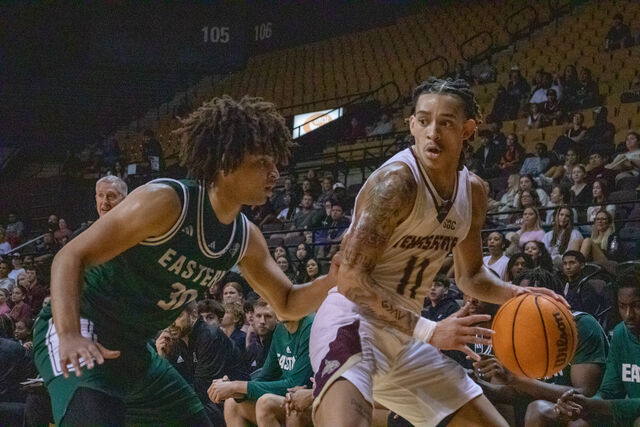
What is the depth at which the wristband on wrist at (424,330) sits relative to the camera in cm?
290

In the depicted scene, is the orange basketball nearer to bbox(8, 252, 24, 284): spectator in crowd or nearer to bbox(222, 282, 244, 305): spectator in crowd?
bbox(222, 282, 244, 305): spectator in crowd

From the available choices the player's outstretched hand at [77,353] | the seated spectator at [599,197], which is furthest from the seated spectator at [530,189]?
the player's outstretched hand at [77,353]

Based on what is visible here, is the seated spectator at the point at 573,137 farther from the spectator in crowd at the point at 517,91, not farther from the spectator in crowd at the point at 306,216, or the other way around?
the spectator in crowd at the point at 306,216

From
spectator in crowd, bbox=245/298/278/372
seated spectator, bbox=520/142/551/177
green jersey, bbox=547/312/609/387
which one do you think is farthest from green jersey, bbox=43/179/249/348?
seated spectator, bbox=520/142/551/177

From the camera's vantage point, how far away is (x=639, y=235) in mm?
7746

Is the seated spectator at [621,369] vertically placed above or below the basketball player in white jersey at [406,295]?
below

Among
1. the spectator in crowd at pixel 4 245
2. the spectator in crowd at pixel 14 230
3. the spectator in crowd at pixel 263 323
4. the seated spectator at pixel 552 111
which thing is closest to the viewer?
the spectator in crowd at pixel 263 323

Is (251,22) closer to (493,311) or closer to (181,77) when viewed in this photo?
(181,77)

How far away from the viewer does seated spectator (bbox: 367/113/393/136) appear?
14516 mm

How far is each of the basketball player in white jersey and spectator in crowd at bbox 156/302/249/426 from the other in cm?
307

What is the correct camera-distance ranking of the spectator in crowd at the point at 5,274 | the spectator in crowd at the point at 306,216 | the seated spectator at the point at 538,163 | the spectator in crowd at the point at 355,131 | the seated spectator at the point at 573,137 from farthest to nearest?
1. the spectator in crowd at the point at 355,131
2. the spectator in crowd at the point at 5,274
3. the spectator in crowd at the point at 306,216
4. the seated spectator at the point at 573,137
5. the seated spectator at the point at 538,163

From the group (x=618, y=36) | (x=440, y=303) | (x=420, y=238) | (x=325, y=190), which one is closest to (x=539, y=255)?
(x=440, y=303)

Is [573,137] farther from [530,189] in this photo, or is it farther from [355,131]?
[355,131]

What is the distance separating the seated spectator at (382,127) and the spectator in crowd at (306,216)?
2945 millimetres
